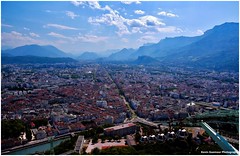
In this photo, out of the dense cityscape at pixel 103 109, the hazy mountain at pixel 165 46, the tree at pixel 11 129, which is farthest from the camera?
the hazy mountain at pixel 165 46

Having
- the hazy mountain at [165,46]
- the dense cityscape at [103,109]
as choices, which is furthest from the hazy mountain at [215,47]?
the dense cityscape at [103,109]

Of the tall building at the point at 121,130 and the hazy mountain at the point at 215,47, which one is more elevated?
the hazy mountain at the point at 215,47

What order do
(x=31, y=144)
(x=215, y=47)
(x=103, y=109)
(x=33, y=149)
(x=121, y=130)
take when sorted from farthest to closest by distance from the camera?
(x=215, y=47) < (x=103, y=109) < (x=121, y=130) < (x=31, y=144) < (x=33, y=149)

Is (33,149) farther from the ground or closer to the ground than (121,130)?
closer to the ground

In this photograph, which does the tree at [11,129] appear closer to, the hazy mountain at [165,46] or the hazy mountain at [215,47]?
the hazy mountain at [215,47]

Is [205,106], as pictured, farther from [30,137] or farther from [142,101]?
[30,137]

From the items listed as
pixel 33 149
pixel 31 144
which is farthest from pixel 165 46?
pixel 33 149

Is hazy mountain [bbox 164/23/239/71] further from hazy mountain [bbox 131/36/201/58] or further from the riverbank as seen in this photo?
the riverbank

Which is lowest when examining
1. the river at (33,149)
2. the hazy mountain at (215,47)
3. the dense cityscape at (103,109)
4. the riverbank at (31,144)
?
the river at (33,149)

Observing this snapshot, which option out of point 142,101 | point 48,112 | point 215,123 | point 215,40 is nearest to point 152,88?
point 142,101

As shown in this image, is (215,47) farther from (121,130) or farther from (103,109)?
(121,130)

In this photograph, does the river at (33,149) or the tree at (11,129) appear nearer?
the river at (33,149)
